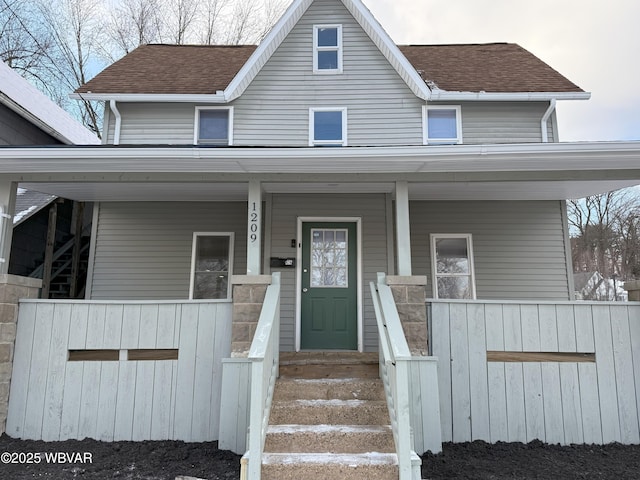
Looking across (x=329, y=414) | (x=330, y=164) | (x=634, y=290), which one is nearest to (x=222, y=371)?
(x=329, y=414)

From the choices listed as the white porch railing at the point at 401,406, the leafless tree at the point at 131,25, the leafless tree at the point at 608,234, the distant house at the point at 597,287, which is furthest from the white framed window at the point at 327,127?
the leafless tree at the point at 608,234

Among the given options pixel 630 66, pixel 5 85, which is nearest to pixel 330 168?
pixel 5 85

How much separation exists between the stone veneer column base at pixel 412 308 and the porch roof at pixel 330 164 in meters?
1.17

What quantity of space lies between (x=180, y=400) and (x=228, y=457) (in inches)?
34.0

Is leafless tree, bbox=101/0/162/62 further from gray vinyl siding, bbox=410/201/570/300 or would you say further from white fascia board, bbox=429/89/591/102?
gray vinyl siding, bbox=410/201/570/300

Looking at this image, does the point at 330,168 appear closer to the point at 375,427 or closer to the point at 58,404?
the point at 375,427

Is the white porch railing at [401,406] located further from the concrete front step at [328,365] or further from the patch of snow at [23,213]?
the patch of snow at [23,213]

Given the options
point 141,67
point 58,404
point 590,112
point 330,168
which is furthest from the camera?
point 590,112

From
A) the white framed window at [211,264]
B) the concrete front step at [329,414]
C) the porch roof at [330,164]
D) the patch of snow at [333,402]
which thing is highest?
the porch roof at [330,164]

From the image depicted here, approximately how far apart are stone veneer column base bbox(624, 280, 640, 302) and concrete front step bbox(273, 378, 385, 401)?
9.72 feet

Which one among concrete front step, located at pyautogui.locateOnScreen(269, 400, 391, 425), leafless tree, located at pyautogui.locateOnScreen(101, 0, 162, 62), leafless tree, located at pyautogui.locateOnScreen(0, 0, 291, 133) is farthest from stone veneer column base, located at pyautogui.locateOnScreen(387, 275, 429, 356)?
leafless tree, located at pyautogui.locateOnScreen(101, 0, 162, 62)

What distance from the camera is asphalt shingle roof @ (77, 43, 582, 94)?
731 cm

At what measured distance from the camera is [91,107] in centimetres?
1551

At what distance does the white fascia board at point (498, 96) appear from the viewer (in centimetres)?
696
